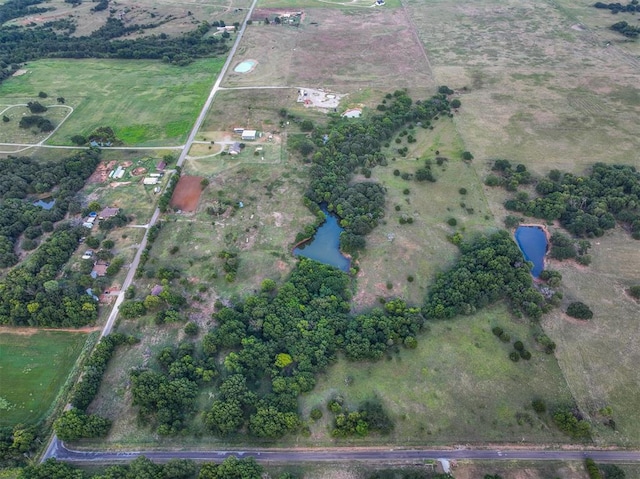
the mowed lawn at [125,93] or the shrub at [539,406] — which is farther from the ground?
the mowed lawn at [125,93]

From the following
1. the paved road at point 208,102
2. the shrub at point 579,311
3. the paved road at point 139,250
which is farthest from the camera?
the paved road at point 208,102

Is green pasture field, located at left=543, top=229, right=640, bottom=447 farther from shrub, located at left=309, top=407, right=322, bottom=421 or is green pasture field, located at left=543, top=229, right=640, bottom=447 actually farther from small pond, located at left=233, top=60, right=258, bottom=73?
small pond, located at left=233, top=60, right=258, bottom=73

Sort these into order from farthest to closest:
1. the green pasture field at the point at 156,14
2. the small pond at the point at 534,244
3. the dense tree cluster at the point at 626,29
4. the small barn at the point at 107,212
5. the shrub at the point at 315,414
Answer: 1. the green pasture field at the point at 156,14
2. the dense tree cluster at the point at 626,29
3. the small barn at the point at 107,212
4. the small pond at the point at 534,244
5. the shrub at the point at 315,414

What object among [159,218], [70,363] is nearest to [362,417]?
[70,363]

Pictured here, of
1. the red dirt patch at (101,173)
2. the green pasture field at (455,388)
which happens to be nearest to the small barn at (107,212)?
the red dirt patch at (101,173)

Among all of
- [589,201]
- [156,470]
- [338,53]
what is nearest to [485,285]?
[589,201]

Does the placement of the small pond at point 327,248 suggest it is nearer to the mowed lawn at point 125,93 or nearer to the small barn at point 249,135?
the small barn at point 249,135

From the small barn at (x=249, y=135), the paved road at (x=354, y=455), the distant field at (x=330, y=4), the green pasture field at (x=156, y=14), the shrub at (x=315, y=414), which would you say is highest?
the green pasture field at (x=156, y=14)

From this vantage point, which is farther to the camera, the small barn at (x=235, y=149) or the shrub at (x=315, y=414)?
the small barn at (x=235, y=149)
